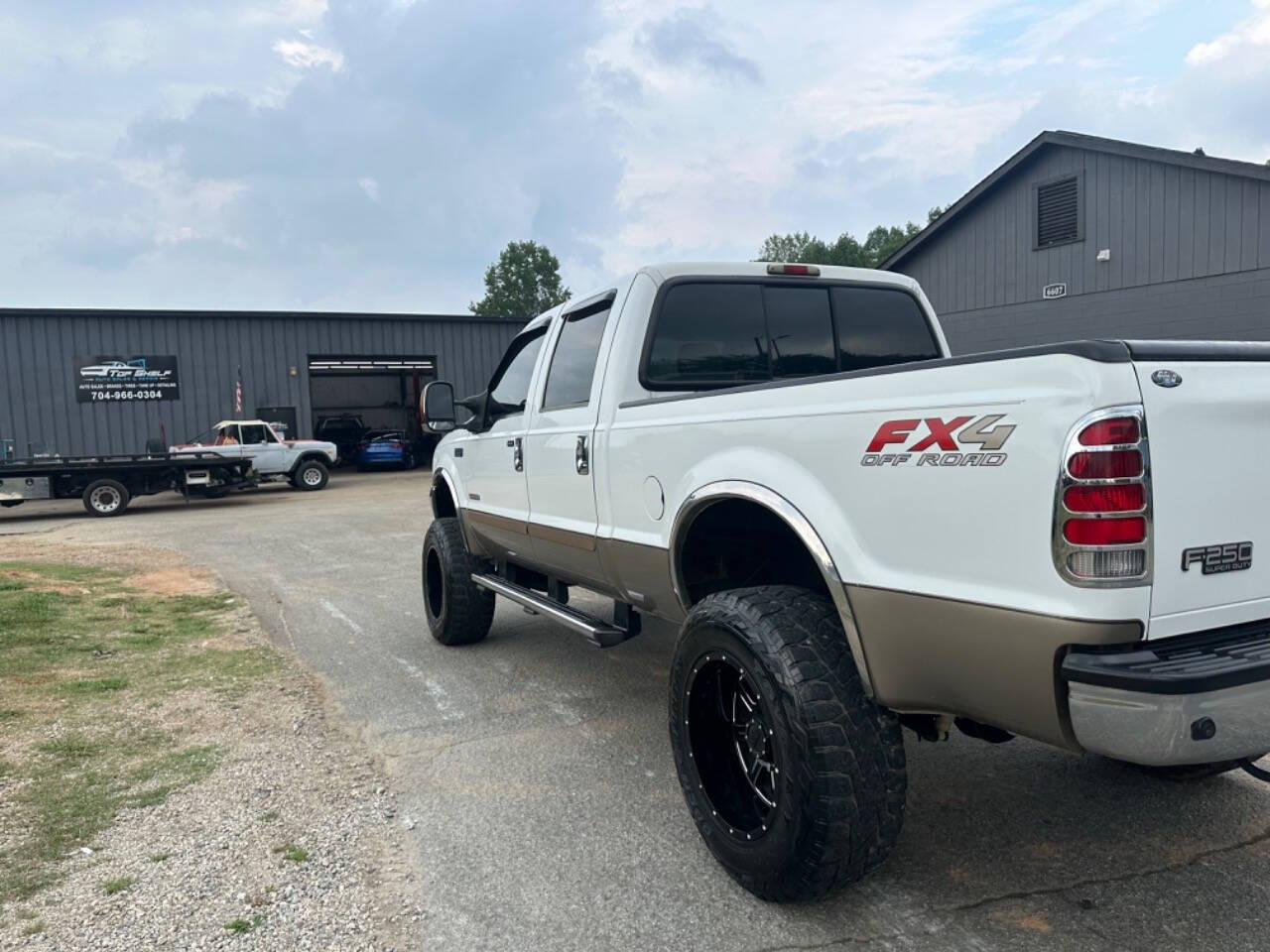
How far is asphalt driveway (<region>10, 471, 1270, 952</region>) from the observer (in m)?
2.72

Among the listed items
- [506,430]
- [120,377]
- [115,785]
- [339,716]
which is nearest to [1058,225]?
[506,430]

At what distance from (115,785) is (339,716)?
3.69ft

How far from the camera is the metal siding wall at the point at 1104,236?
13680 millimetres

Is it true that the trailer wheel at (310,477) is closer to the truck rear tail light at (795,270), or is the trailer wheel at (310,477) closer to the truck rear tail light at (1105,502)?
the truck rear tail light at (795,270)

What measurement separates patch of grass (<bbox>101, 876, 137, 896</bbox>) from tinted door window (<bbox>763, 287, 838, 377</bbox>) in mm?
3159

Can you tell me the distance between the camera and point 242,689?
5.36 metres

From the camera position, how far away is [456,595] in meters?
6.02

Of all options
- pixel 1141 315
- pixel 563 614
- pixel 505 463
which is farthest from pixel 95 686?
pixel 1141 315

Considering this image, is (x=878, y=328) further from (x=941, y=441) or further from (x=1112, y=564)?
(x=1112, y=564)

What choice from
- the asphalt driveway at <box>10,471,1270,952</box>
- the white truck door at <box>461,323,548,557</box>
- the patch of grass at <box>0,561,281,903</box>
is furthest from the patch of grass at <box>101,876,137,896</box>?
the white truck door at <box>461,323,548,557</box>

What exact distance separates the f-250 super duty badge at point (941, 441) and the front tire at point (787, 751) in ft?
2.00

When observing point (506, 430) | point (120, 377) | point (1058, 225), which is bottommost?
point (506, 430)

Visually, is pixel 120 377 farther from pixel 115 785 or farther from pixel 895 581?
pixel 895 581

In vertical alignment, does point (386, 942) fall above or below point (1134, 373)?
below
